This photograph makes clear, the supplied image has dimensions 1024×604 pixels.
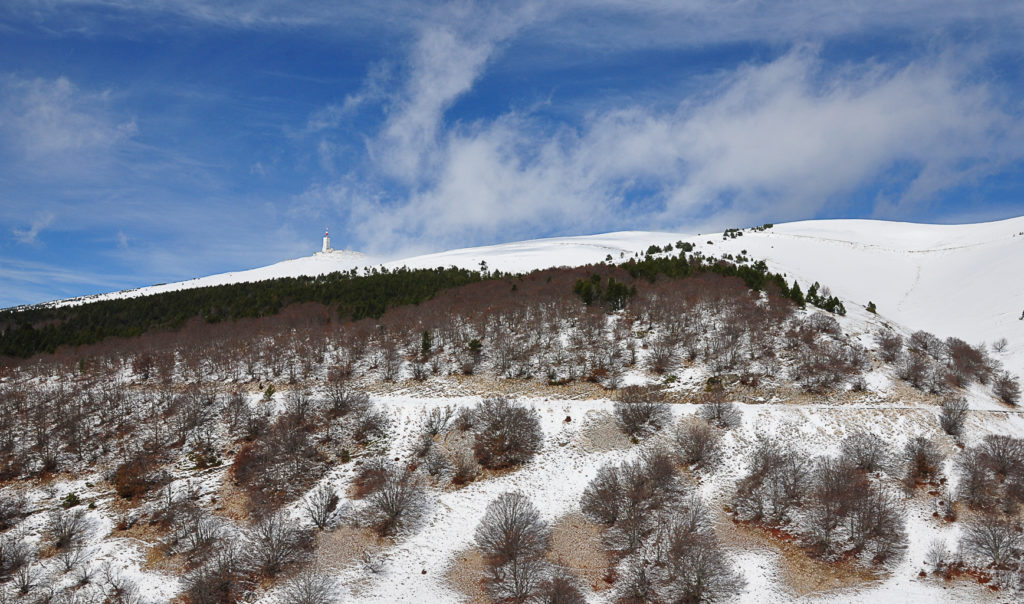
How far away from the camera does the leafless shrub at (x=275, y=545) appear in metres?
21.0

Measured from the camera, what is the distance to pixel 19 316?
86000mm

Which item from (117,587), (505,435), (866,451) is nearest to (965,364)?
(866,451)

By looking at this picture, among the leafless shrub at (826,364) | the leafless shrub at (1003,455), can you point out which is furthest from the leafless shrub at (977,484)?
the leafless shrub at (826,364)

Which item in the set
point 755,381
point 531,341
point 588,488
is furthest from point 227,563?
point 755,381

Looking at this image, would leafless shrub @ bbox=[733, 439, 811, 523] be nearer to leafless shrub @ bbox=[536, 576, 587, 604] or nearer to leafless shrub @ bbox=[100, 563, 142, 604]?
leafless shrub @ bbox=[536, 576, 587, 604]

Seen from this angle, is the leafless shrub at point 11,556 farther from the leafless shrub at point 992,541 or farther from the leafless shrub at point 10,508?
the leafless shrub at point 992,541

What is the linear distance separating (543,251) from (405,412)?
222 ft

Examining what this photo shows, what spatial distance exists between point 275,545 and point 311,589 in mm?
4079

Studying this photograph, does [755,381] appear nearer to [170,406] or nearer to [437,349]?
[437,349]

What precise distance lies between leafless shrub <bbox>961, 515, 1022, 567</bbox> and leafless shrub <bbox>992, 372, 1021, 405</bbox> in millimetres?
15481

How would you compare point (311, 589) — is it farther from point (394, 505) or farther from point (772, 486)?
point (772, 486)

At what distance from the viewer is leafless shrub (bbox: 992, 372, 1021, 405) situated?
3178 cm

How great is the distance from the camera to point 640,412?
97.6 ft

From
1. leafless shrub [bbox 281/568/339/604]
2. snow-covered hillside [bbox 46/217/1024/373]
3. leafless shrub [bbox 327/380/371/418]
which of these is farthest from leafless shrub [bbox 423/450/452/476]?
snow-covered hillside [bbox 46/217/1024/373]
